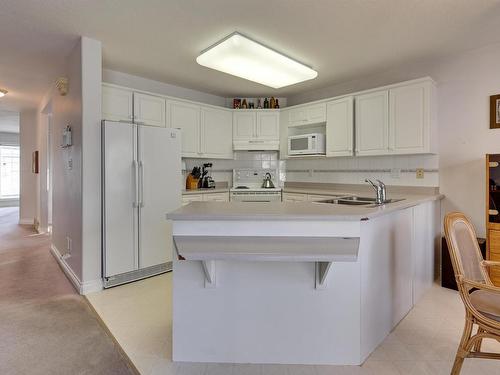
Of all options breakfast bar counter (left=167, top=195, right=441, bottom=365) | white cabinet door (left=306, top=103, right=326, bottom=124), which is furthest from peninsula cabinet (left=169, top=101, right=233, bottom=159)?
breakfast bar counter (left=167, top=195, right=441, bottom=365)

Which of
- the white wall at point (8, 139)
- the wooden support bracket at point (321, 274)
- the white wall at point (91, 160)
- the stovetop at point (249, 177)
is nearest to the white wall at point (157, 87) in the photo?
the white wall at point (91, 160)

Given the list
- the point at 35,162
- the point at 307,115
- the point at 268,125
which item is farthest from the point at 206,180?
the point at 35,162

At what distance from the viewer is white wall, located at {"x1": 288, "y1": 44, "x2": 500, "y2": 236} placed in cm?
312

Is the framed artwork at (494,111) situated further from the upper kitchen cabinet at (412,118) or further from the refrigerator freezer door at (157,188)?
the refrigerator freezer door at (157,188)

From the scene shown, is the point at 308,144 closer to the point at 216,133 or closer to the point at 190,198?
the point at 216,133

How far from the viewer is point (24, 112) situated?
660 centimetres

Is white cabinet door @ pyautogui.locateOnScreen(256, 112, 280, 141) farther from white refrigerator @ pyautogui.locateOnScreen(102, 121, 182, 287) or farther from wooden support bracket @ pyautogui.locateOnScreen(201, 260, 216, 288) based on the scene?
wooden support bracket @ pyautogui.locateOnScreen(201, 260, 216, 288)

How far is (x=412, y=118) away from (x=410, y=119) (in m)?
0.02

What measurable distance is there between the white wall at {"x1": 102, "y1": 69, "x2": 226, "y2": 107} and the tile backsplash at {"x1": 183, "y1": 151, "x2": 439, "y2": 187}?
93cm

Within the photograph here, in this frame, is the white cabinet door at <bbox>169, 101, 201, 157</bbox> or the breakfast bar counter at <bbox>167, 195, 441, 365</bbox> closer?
the breakfast bar counter at <bbox>167, 195, 441, 365</bbox>

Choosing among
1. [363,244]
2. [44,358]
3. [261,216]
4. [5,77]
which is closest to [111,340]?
[44,358]

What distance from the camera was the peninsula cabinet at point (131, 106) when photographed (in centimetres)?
354

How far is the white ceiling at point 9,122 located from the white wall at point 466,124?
795cm

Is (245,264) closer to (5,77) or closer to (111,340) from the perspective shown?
(111,340)
